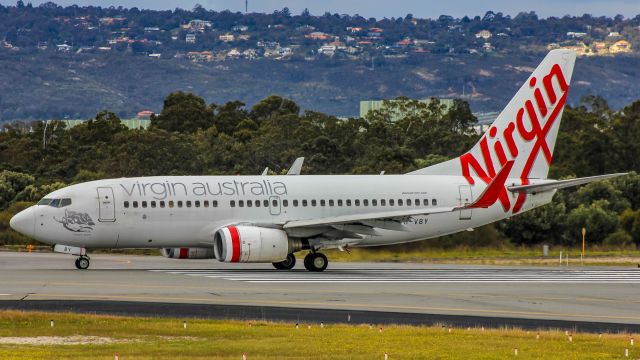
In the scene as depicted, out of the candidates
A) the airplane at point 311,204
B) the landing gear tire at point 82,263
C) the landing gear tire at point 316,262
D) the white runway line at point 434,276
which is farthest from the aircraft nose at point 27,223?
the landing gear tire at point 316,262

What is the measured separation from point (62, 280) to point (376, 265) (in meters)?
14.9

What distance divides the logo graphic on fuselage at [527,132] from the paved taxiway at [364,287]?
3952 mm

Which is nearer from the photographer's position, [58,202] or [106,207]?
[106,207]

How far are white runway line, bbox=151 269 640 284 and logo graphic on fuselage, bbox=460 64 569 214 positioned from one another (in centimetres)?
486

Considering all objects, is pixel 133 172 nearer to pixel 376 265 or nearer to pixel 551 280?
pixel 376 265

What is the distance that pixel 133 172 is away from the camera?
289ft

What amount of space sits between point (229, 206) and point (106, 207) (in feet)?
14.3

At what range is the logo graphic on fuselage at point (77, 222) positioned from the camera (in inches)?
1709

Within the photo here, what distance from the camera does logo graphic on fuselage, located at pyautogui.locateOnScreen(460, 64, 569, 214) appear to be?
161 ft

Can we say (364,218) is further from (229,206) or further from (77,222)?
(77,222)

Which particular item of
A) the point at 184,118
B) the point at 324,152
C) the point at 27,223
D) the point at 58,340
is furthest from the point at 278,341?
the point at 184,118

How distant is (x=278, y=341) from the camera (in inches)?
964

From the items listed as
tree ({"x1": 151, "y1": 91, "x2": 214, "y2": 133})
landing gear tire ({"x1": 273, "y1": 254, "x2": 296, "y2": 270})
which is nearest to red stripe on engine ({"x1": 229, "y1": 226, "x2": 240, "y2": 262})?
landing gear tire ({"x1": 273, "y1": 254, "x2": 296, "y2": 270})

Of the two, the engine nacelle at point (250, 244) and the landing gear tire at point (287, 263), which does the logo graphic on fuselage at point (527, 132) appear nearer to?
the landing gear tire at point (287, 263)
